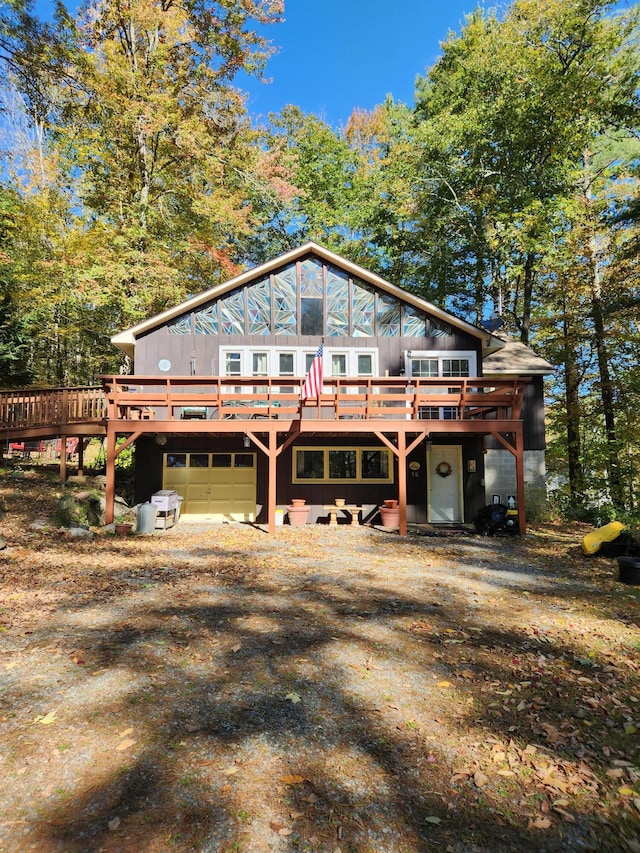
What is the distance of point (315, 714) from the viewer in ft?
12.6

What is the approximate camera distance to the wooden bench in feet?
45.5

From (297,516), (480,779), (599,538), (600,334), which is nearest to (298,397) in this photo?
(297,516)

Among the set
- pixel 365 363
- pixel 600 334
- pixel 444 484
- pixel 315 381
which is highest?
pixel 600 334

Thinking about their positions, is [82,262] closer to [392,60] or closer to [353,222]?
[353,222]

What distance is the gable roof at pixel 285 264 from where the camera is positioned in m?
14.2

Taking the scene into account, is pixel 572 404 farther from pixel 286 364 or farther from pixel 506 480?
pixel 286 364

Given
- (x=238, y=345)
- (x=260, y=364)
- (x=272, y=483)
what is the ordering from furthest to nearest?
(x=260, y=364)
(x=238, y=345)
(x=272, y=483)

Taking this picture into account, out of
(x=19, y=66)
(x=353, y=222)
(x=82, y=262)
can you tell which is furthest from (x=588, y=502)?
(x=82, y=262)

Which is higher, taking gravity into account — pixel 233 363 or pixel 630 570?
pixel 233 363

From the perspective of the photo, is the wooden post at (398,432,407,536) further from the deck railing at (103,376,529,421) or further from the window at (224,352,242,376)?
the window at (224,352,242,376)

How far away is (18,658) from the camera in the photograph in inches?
185

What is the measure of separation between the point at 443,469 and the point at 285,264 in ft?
26.2

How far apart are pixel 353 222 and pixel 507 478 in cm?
1684

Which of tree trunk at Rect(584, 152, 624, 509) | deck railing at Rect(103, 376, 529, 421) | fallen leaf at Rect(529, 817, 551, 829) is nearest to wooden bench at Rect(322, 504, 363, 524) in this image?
deck railing at Rect(103, 376, 529, 421)
